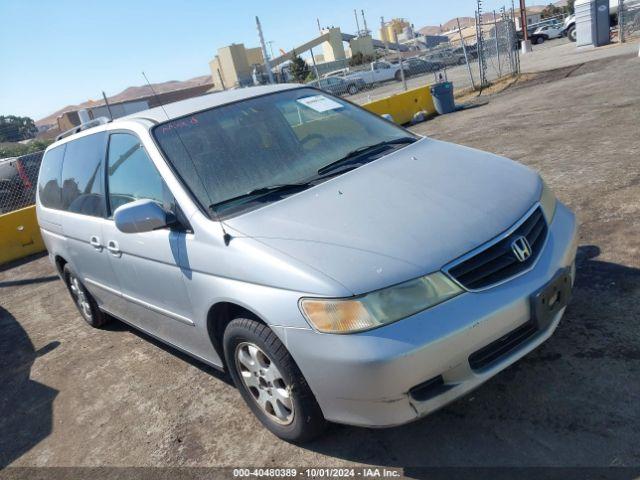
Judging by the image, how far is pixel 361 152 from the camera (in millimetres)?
3439

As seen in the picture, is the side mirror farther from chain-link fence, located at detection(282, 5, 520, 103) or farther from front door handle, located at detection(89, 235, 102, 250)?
chain-link fence, located at detection(282, 5, 520, 103)

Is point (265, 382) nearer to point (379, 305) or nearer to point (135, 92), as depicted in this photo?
point (379, 305)

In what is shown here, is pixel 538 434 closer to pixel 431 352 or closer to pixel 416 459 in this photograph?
pixel 416 459

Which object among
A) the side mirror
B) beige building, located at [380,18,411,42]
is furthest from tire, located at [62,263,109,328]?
beige building, located at [380,18,411,42]

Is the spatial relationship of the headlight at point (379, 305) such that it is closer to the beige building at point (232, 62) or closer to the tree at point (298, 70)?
the tree at point (298, 70)

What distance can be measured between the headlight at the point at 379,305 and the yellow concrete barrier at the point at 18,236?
353 inches

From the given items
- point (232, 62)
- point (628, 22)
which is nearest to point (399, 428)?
point (628, 22)

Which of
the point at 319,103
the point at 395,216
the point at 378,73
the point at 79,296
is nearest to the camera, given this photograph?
the point at 395,216

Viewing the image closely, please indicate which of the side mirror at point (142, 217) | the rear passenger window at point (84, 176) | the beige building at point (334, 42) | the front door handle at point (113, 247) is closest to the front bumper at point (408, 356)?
the side mirror at point (142, 217)

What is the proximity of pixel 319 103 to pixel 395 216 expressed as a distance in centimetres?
164

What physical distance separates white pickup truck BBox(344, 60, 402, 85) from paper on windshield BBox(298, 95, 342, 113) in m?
28.8

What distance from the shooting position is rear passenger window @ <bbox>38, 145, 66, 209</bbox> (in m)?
4.84

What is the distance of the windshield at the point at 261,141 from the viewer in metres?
3.09

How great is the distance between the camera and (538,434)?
248 cm
